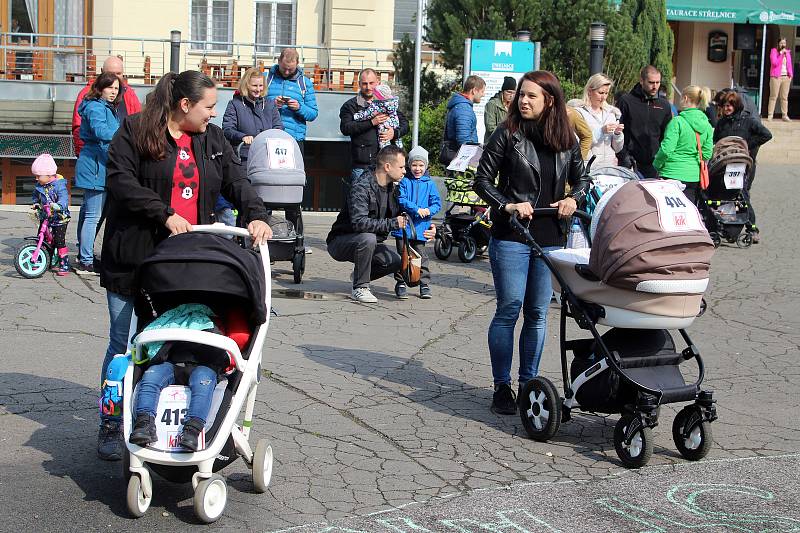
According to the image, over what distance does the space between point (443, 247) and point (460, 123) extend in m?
1.46

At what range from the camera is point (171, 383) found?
197 inches

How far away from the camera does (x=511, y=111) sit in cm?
670

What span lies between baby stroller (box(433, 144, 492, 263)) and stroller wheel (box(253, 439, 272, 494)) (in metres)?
6.84

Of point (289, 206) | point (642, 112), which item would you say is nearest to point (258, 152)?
point (289, 206)

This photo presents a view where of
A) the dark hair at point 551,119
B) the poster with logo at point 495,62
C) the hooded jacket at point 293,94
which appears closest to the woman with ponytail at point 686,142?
the poster with logo at point 495,62

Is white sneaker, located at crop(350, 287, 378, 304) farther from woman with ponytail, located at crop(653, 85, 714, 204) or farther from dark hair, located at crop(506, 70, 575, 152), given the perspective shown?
woman with ponytail, located at crop(653, 85, 714, 204)

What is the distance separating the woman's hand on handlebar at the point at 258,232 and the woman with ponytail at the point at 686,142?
787 cm

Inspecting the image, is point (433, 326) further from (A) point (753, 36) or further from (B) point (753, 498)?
(A) point (753, 36)

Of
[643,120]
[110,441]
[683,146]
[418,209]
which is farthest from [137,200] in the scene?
[683,146]

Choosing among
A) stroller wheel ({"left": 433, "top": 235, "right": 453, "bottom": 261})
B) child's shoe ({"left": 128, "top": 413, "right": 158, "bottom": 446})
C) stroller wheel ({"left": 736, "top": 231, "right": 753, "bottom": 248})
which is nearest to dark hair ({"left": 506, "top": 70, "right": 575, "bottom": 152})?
child's shoe ({"left": 128, "top": 413, "right": 158, "bottom": 446})

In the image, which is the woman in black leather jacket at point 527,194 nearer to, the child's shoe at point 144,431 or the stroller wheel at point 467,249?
the child's shoe at point 144,431

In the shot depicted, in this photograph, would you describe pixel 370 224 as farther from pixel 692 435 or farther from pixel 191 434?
pixel 191 434

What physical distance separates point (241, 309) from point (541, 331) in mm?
2090

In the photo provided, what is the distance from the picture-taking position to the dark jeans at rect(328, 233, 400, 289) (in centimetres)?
994
